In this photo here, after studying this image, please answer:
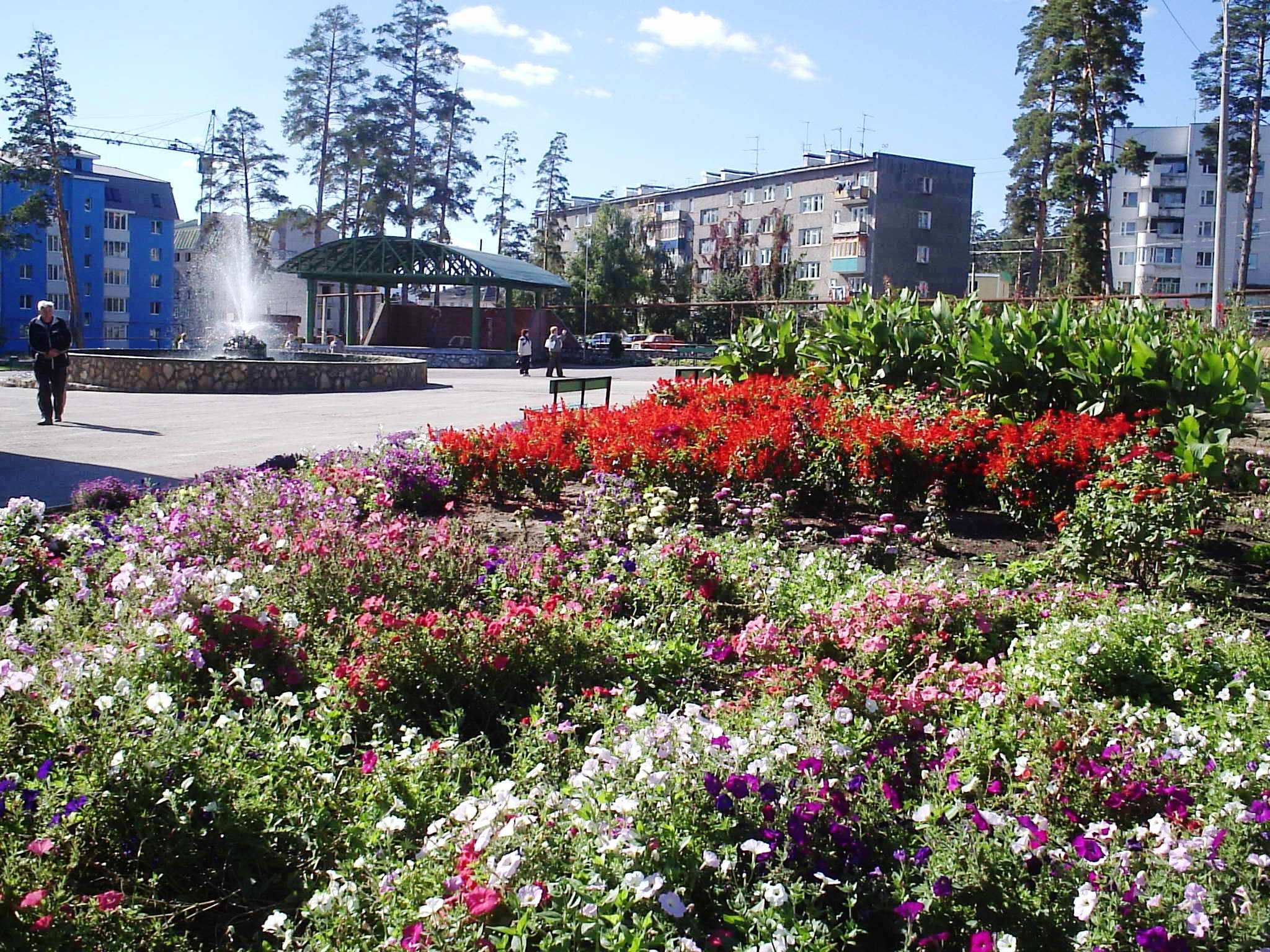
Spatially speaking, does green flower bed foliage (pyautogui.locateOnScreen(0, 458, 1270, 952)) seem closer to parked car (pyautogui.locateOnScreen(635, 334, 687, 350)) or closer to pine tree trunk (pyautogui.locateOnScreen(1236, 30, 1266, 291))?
parked car (pyautogui.locateOnScreen(635, 334, 687, 350))

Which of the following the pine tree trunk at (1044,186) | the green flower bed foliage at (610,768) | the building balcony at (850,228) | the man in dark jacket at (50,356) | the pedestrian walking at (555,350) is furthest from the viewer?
the building balcony at (850,228)

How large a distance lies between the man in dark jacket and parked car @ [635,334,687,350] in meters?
31.6

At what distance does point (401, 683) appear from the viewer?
3.53 metres

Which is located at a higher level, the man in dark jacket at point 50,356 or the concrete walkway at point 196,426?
the man in dark jacket at point 50,356

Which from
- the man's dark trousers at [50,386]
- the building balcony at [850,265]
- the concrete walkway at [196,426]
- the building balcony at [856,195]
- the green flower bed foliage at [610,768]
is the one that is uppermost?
the building balcony at [856,195]

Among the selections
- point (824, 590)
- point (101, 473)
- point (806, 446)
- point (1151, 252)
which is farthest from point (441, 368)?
point (1151, 252)

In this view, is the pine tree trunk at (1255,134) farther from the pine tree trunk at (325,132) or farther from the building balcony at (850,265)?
the pine tree trunk at (325,132)

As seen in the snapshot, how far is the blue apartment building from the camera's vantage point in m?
65.1

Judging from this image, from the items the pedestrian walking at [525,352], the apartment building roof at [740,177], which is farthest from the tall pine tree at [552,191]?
the pedestrian walking at [525,352]

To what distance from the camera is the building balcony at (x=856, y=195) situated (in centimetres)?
7356

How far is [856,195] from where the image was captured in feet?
243

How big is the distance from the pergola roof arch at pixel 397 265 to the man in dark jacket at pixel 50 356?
963 inches

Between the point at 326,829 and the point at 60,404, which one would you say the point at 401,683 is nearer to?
the point at 326,829

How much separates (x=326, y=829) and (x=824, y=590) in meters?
2.72
